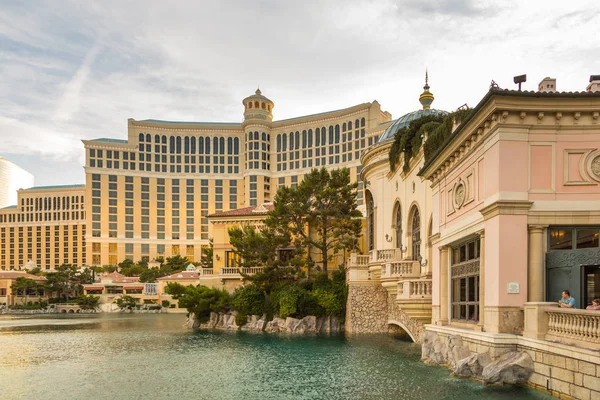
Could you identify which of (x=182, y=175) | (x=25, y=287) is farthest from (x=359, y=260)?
(x=182, y=175)

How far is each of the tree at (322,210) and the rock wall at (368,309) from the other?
5.67 metres

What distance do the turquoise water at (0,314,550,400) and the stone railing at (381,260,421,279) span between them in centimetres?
354

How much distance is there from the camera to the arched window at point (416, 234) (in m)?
27.8

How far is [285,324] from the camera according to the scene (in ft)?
117

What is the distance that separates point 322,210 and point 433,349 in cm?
1977

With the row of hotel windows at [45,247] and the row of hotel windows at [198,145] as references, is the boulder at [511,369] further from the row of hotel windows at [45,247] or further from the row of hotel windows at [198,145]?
the row of hotel windows at [45,247]

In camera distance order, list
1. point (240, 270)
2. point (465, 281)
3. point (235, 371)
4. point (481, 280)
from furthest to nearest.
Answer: point (240, 270), point (235, 371), point (465, 281), point (481, 280)

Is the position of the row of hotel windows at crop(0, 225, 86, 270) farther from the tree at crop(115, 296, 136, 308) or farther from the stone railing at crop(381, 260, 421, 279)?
the stone railing at crop(381, 260, 421, 279)

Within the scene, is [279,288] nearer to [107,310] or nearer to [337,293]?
[337,293]

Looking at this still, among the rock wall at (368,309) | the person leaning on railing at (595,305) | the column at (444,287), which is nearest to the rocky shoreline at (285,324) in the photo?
the rock wall at (368,309)

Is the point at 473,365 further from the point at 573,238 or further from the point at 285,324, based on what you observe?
the point at 285,324

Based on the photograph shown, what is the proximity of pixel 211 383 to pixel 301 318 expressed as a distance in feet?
60.9

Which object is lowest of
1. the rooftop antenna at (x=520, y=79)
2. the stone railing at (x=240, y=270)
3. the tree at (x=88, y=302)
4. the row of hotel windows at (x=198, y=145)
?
the tree at (x=88, y=302)

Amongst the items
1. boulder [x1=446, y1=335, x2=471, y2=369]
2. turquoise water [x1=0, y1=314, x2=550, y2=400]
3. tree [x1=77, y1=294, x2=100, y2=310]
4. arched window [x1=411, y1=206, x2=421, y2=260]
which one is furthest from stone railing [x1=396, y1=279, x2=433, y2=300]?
tree [x1=77, y1=294, x2=100, y2=310]
